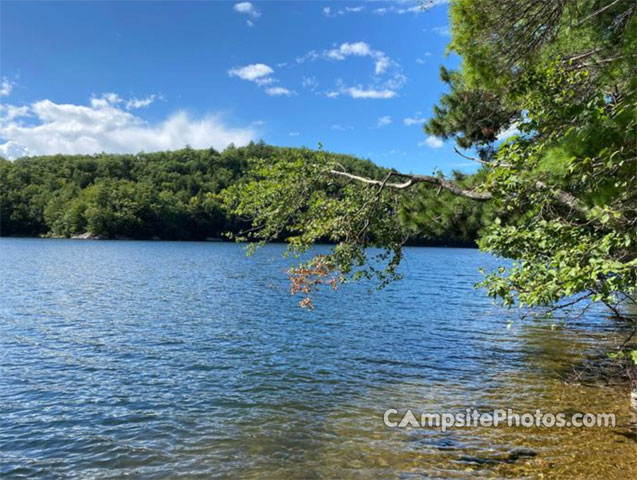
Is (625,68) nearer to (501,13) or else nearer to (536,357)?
(501,13)

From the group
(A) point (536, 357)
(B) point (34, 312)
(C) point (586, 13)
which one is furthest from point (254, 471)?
(B) point (34, 312)

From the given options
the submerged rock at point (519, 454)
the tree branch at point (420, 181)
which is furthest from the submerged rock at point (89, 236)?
the submerged rock at point (519, 454)

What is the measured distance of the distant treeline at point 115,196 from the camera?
386 ft

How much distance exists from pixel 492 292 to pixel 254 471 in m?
4.46

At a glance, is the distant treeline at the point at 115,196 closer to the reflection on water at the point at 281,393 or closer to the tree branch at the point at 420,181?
the reflection on water at the point at 281,393

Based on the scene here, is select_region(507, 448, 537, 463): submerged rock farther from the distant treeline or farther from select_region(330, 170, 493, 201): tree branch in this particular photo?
the distant treeline

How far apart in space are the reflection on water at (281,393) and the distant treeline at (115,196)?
76871 millimetres

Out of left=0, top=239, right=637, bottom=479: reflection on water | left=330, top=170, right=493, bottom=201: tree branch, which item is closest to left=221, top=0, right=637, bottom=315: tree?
left=330, top=170, right=493, bottom=201: tree branch

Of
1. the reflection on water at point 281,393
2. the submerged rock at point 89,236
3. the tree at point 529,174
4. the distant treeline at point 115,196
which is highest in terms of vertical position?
the distant treeline at point 115,196

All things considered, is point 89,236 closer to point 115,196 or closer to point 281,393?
point 115,196

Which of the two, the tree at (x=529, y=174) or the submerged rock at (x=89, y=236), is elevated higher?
the tree at (x=529, y=174)

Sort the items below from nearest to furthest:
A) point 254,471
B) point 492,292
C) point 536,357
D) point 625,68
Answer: point 625,68 < point 492,292 < point 254,471 < point 536,357

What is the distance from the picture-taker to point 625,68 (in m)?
5.67

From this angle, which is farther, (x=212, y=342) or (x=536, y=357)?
(x=212, y=342)
